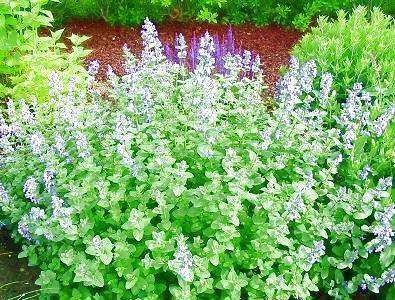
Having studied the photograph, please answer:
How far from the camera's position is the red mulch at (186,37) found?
618 centimetres

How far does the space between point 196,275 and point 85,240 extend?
55 centimetres

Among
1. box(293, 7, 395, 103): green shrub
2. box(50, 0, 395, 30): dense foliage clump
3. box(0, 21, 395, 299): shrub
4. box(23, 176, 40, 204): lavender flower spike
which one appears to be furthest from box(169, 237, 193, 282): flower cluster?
box(50, 0, 395, 30): dense foliage clump

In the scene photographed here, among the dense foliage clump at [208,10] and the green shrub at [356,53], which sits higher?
the green shrub at [356,53]

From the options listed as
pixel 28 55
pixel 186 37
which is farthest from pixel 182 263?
pixel 186 37

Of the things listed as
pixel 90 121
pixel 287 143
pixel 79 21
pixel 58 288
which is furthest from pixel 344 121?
pixel 79 21

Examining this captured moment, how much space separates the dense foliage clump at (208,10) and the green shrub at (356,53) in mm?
2192

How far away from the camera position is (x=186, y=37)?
6.56m

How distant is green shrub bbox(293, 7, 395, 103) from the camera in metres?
3.69

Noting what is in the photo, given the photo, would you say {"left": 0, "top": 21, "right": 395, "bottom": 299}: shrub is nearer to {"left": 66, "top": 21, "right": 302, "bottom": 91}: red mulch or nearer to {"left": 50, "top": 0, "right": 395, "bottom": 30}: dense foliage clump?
{"left": 66, "top": 21, "right": 302, "bottom": 91}: red mulch

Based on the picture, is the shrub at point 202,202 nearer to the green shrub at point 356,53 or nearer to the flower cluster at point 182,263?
the flower cluster at point 182,263

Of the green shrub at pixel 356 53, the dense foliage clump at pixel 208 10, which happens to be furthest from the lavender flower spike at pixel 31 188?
the dense foliage clump at pixel 208 10

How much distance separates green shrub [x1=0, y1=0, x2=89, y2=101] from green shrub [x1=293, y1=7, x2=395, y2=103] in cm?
185

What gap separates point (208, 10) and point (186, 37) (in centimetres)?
41

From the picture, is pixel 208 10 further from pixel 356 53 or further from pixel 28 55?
pixel 356 53
